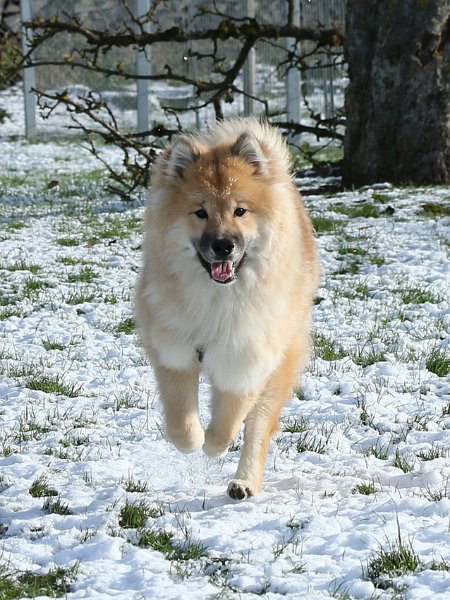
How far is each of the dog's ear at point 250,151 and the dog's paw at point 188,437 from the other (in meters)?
1.15

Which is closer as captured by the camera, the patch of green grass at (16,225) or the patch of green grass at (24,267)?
the patch of green grass at (24,267)

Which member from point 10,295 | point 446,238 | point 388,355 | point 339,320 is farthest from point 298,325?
point 446,238

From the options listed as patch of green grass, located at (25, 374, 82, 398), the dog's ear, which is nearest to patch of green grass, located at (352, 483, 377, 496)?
the dog's ear

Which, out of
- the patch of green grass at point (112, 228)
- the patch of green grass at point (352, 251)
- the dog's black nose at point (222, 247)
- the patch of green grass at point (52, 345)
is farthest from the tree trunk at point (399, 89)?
the dog's black nose at point (222, 247)

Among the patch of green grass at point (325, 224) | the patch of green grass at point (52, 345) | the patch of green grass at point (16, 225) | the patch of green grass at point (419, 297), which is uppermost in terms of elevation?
the patch of green grass at point (419, 297)

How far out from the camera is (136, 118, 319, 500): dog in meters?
3.86

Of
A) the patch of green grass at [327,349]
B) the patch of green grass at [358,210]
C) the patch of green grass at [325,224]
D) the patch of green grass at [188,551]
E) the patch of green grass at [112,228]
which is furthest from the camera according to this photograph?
the patch of green grass at [358,210]

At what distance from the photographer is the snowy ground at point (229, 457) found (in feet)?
10.4

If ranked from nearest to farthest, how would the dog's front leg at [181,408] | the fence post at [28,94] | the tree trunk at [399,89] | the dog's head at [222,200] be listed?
the dog's head at [222,200] < the dog's front leg at [181,408] < the tree trunk at [399,89] < the fence post at [28,94]

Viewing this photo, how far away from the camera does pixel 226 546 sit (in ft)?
11.0

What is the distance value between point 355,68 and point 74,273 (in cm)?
506

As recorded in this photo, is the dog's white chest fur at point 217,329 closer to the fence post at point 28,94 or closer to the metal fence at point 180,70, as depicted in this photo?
the metal fence at point 180,70

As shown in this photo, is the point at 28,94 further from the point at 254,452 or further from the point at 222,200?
the point at 254,452

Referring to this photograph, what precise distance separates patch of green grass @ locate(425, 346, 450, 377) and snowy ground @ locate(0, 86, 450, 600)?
12 millimetres
